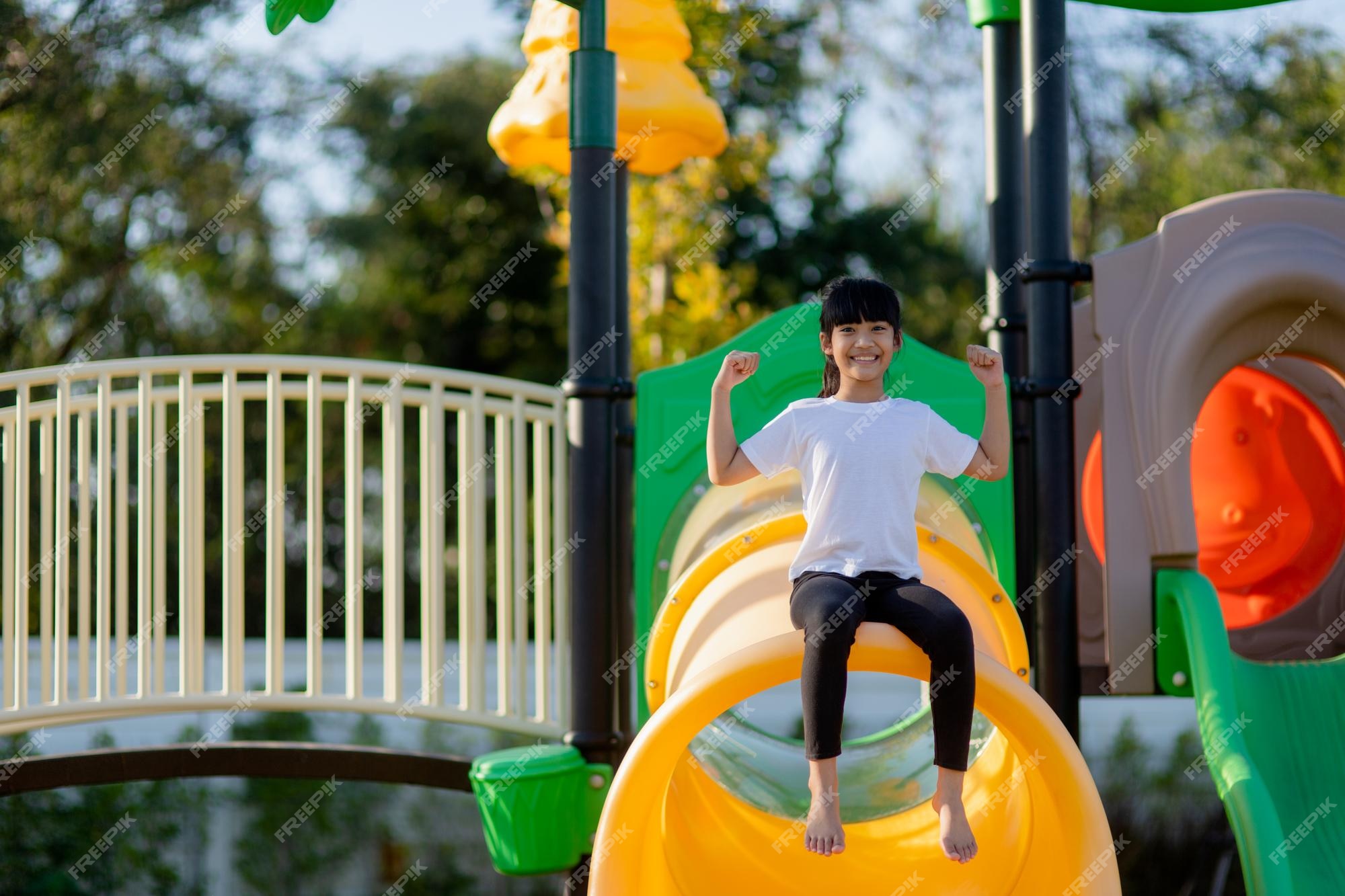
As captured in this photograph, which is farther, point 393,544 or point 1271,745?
point 393,544

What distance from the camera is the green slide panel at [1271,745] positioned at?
109 inches

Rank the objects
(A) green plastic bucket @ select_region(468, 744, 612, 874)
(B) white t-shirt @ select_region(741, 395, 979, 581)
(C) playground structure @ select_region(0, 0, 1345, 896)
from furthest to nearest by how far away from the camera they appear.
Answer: (A) green plastic bucket @ select_region(468, 744, 612, 874) → (C) playground structure @ select_region(0, 0, 1345, 896) → (B) white t-shirt @ select_region(741, 395, 979, 581)

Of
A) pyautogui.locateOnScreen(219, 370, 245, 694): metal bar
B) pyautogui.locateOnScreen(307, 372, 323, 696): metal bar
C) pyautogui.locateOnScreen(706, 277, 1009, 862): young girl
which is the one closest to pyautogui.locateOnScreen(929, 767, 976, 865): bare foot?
pyautogui.locateOnScreen(706, 277, 1009, 862): young girl

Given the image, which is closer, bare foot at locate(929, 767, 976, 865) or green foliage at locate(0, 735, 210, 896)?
bare foot at locate(929, 767, 976, 865)

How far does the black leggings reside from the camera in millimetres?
2414

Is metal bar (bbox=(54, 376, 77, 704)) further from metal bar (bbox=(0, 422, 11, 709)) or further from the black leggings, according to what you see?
the black leggings

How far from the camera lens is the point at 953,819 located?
7.97 feet

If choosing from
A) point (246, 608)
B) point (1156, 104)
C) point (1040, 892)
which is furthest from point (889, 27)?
point (1040, 892)

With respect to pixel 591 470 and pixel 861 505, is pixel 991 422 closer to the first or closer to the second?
pixel 861 505

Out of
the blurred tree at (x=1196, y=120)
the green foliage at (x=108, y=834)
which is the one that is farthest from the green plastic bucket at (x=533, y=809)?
the blurred tree at (x=1196, y=120)

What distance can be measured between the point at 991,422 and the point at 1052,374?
97 cm

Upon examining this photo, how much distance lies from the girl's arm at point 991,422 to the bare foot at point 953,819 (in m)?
0.59

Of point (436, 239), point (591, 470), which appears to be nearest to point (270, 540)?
point (591, 470)

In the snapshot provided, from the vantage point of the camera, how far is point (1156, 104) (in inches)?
398
